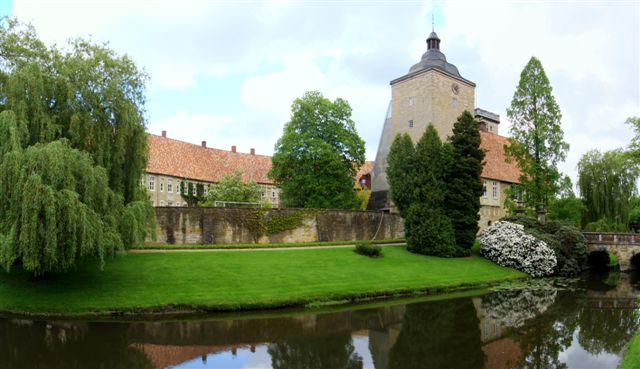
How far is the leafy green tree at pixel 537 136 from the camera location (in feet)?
104

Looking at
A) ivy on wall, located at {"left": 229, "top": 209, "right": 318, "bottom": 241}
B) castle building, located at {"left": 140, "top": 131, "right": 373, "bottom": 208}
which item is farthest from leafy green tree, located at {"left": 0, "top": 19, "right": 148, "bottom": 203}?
castle building, located at {"left": 140, "top": 131, "right": 373, "bottom": 208}

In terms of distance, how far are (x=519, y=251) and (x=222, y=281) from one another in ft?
57.8

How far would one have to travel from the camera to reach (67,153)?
630 inches

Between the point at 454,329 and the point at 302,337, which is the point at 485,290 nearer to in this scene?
the point at 454,329

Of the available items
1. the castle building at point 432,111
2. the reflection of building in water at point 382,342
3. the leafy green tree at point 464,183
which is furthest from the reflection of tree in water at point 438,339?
the castle building at point 432,111

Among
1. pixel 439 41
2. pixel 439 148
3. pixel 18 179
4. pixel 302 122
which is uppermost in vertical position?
pixel 439 41

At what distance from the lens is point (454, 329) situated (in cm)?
1488

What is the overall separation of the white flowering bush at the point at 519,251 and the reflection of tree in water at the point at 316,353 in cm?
1748

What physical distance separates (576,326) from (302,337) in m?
8.98

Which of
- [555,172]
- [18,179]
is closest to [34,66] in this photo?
[18,179]

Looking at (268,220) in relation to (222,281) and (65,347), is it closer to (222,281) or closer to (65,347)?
(222,281)

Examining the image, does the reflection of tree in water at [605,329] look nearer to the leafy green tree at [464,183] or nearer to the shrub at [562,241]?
the shrub at [562,241]

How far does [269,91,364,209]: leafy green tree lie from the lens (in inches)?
1378

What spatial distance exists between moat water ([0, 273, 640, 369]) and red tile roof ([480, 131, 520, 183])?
22.1m
